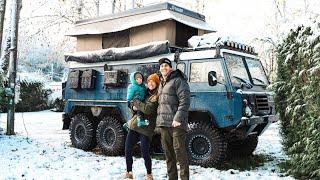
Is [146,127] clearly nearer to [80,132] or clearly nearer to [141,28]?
[141,28]

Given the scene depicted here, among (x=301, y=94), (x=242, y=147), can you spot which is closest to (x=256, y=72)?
(x=242, y=147)

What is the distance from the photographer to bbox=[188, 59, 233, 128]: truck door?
7.81 m

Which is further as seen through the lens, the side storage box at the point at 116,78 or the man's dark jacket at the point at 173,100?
the side storage box at the point at 116,78

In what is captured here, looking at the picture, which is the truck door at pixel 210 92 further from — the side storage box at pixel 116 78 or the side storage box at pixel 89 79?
the side storage box at pixel 89 79

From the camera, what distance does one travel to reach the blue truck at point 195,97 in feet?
25.8

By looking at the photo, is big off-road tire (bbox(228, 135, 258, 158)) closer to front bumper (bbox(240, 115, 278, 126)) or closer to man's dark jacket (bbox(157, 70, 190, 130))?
front bumper (bbox(240, 115, 278, 126))

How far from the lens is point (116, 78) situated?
30.6 ft

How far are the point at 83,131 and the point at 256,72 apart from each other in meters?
4.55

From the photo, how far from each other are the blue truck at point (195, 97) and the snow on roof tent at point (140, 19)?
0.61 meters

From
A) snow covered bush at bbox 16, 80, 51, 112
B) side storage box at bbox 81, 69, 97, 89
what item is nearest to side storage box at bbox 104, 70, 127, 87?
side storage box at bbox 81, 69, 97, 89

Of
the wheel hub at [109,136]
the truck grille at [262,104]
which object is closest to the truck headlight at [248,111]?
the truck grille at [262,104]

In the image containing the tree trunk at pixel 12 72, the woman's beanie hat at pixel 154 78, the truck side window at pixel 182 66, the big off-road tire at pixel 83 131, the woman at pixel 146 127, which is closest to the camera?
the woman at pixel 146 127

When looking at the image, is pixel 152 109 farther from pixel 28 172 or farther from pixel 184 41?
pixel 184 41

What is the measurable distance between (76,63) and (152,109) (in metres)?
4.89
